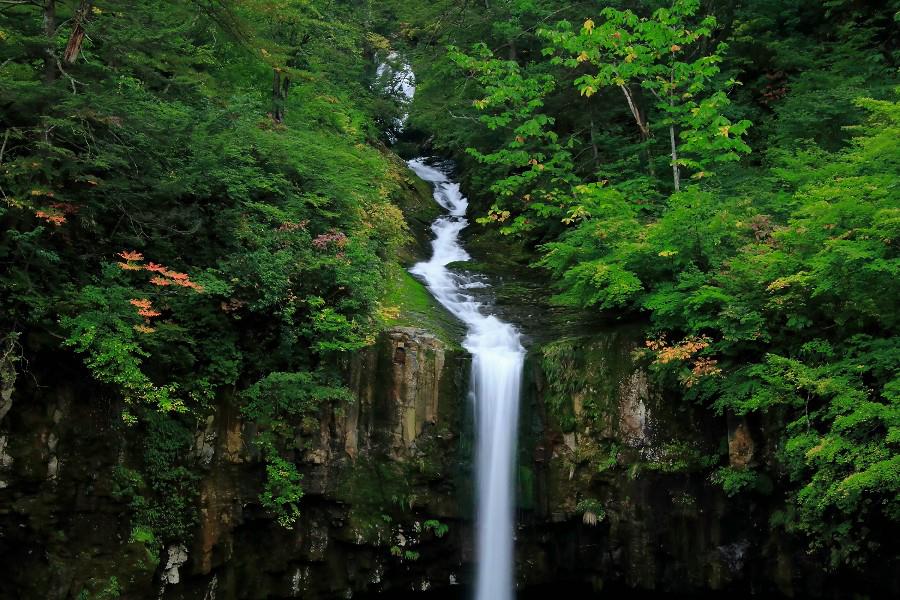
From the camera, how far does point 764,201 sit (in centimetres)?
1098

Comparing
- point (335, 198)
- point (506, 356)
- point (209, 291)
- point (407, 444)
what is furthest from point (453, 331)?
point (209, 291)

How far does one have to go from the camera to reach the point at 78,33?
8.16m

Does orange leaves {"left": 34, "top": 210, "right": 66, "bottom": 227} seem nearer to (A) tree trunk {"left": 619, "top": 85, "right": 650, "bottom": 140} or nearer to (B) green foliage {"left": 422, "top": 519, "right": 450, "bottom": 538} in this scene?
(B) green foliage {"left": 422, "top": 519, "right": 450, "bottom": 538}

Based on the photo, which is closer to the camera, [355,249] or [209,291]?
[209,291]

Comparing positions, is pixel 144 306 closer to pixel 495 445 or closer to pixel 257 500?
pixel 257 500

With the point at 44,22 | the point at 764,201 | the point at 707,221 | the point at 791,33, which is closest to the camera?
the point at 44,22

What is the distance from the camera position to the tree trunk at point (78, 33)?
8.02 m

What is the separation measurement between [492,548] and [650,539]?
8.05 feet

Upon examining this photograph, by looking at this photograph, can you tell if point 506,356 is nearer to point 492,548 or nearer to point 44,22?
point 492,548

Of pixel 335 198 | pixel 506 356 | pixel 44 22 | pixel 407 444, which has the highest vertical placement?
pixel 44 22

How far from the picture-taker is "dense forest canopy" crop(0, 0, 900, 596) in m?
7.55

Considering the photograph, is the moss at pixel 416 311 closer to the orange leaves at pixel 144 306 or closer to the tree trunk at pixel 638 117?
the orange leaves at pixel 144 306

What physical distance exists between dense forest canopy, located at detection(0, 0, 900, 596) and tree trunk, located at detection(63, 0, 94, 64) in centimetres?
4

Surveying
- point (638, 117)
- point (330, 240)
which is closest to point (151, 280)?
point (330, 240)
